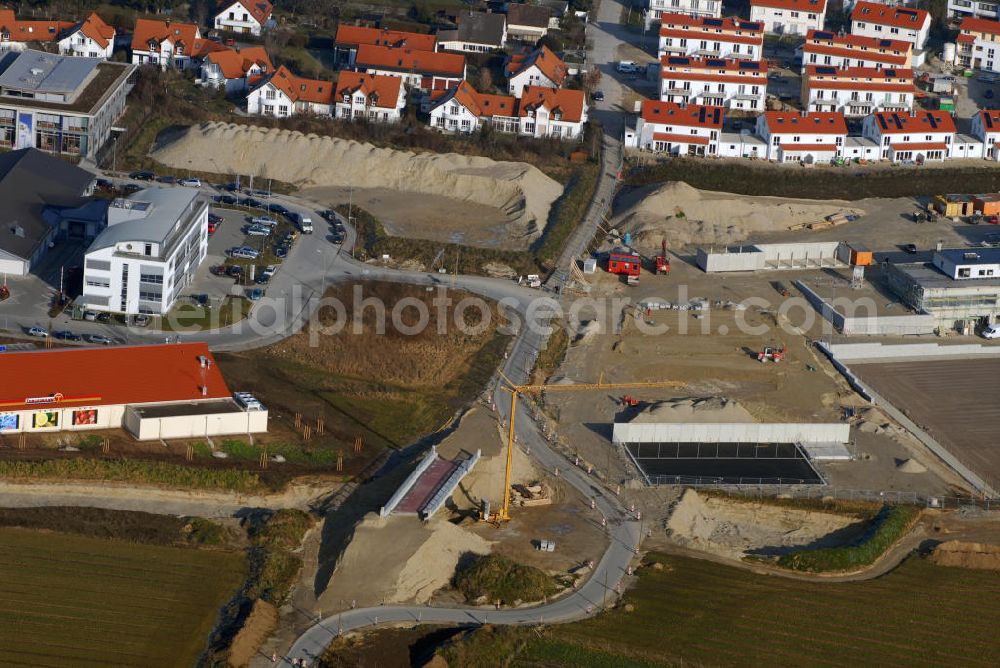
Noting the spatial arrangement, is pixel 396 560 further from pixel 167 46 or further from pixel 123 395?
pixel 167 46

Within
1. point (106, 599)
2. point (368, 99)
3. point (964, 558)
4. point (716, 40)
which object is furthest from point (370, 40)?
point (106, 599)

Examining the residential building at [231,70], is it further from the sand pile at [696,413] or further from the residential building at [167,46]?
the sand pile at [696,413]

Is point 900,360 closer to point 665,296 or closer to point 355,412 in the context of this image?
point 665,296

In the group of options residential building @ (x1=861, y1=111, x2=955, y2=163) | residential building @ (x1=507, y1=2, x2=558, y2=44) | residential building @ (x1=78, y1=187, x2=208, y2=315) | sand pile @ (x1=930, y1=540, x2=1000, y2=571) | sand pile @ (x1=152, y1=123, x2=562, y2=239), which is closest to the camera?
sand pile @ (x1=930, y1=540, x2=1000, y2=571)

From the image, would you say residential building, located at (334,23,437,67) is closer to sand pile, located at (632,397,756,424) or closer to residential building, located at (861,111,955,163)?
residential building, located at (861,111,955,163)

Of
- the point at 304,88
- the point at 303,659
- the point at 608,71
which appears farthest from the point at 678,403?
the point at 608,71

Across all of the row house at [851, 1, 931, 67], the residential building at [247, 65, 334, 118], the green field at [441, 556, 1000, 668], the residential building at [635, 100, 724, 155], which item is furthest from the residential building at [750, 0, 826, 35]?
the green field at [441, 556, 1000, 668]

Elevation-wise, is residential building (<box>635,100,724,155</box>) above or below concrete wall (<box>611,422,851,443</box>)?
above
